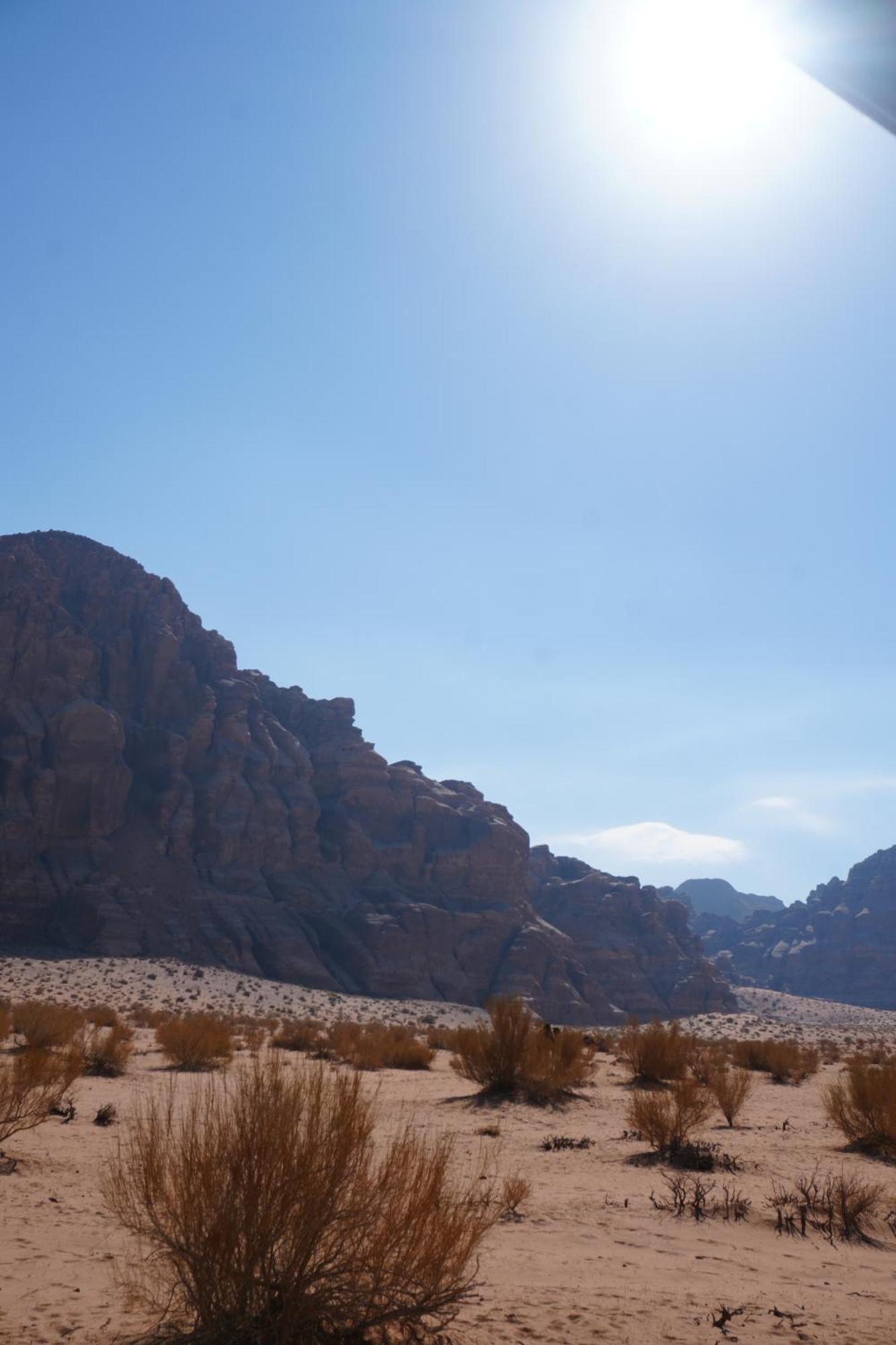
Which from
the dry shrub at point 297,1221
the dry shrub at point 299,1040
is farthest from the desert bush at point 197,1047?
the dry shrub at point 297,1221

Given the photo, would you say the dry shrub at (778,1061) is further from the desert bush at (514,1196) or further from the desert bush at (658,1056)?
the desert bush at (514,1196)

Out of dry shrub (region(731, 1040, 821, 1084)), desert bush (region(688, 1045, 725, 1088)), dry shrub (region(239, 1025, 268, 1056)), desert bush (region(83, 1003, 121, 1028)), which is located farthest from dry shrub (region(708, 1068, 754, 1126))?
desert bush (region(83, 1003, 121, 1028))

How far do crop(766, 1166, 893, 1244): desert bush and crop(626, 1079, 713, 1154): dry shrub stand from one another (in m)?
1.99

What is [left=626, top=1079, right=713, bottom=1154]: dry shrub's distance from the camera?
11266mm

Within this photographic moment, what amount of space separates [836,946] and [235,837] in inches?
3849

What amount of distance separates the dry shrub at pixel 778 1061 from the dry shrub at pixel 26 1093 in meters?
17.3

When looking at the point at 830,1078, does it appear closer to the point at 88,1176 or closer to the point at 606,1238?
the point at 606,1238

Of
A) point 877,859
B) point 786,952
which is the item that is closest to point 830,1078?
point 786,952

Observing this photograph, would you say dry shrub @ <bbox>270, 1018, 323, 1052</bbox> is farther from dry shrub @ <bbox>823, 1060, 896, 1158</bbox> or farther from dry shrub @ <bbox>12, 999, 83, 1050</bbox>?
dry shrub @ <bbox>823, 1060, 896, 1158</bbox>

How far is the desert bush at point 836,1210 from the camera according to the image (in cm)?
812

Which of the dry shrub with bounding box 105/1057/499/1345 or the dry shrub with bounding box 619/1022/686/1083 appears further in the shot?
the dry shrub with bounding box 619/1022/686/1083

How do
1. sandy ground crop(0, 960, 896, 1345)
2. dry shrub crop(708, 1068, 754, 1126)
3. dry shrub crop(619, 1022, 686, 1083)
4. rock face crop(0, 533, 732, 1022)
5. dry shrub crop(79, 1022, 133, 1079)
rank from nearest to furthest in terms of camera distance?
1. sandy ground crop(0, 960, 896, 1345)
2. dry shrub crop(708, 1068, 754, 1126)
3. dry shrub crop(79, 1022, 133, 1079)
4. dry shrub crop(619, 1022, 686, 1083)
5. rock face crop(0, 533, 732, 1022)

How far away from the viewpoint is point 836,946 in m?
131

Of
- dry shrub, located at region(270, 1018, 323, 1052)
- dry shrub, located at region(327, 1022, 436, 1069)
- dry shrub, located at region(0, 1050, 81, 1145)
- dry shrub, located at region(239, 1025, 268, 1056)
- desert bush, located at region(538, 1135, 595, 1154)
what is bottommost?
dry shrub, located at region(239, 1025, 268, 1056)
